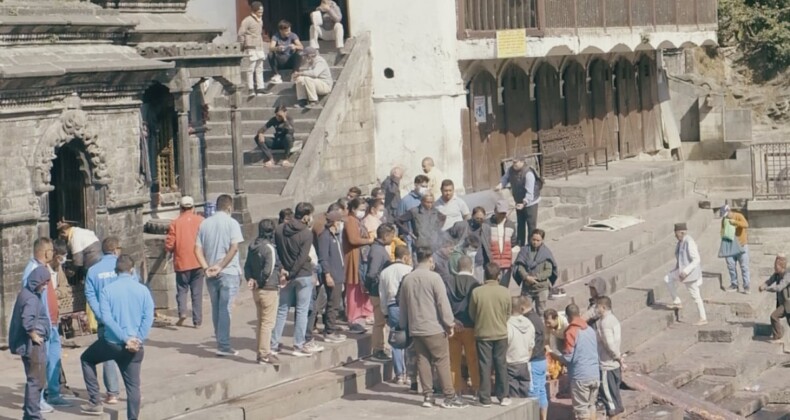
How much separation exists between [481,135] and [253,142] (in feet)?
14.9

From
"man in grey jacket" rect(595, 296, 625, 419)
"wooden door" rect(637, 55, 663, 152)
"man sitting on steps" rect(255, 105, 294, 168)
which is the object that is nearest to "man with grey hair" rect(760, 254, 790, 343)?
"man in grey jacket" rect(595, 296, 625, 419)

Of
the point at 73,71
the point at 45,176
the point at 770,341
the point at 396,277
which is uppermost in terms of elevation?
the point at 73,71

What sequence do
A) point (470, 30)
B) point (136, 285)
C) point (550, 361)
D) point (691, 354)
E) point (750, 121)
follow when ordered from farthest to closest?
1. point (750, 121)
2. point (470, 30)
3. point (691, 354)
4. point (550, 361)
5. point (136, 285)

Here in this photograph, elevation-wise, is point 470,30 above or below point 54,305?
above

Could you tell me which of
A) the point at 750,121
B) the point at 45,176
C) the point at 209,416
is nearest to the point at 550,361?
the point at 209,416

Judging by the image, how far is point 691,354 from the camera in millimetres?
22094

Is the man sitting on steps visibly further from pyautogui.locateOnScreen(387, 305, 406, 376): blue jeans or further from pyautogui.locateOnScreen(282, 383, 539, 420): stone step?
pyautogui.locateOnScreen(282, 383, 539, 420): stone step

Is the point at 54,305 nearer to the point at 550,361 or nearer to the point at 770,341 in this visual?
the point at 550,361

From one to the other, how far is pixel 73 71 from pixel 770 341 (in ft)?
37.6

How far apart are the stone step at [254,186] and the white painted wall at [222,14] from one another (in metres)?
3.99

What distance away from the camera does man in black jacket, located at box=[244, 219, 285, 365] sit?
16.7 meters

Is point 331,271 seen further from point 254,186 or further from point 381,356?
point 254,186

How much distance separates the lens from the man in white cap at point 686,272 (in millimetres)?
22938

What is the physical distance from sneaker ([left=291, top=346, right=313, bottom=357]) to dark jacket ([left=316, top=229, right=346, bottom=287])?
108 centimetres
